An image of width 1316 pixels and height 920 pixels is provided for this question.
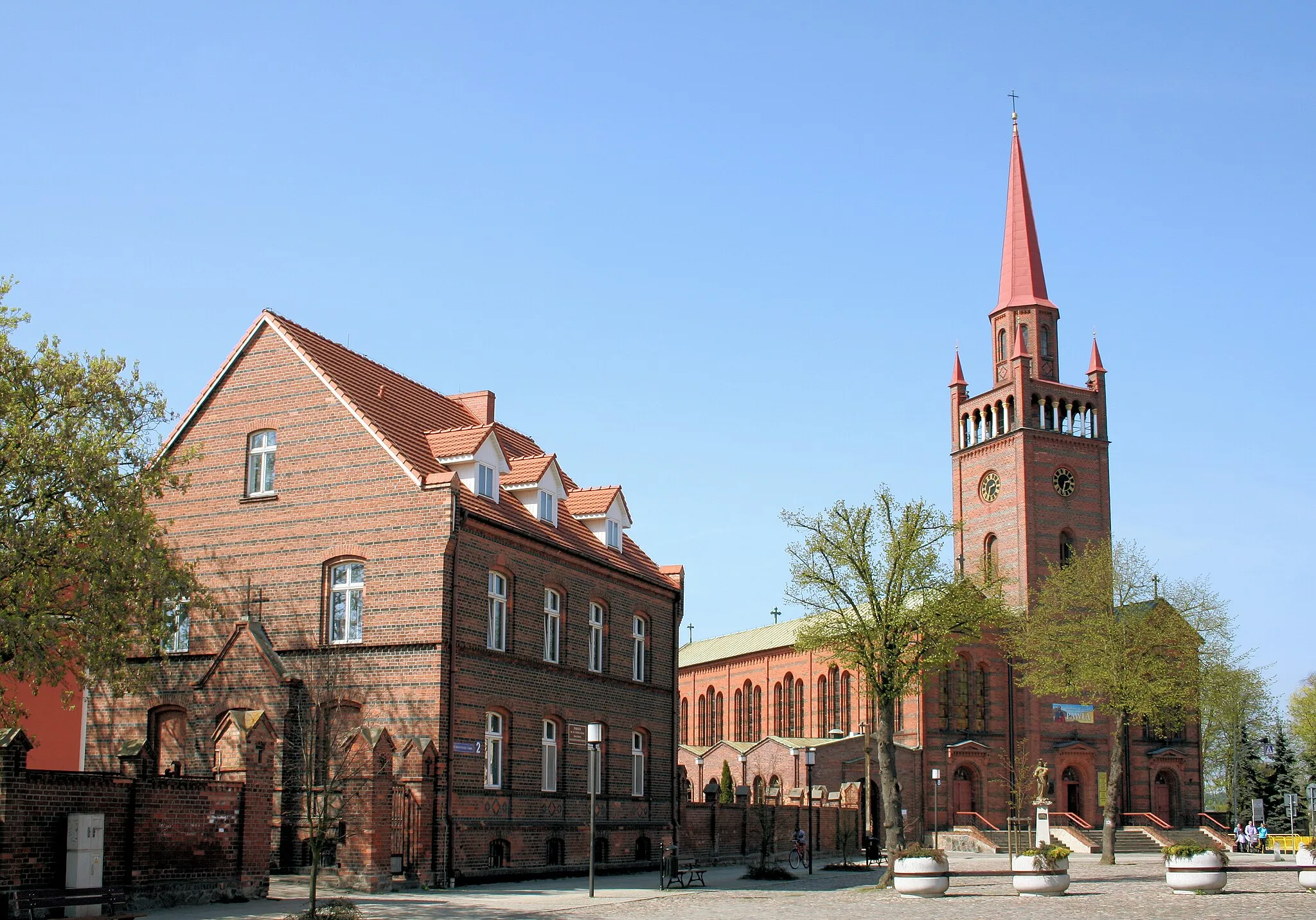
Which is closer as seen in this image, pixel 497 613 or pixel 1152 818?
pixel 497 613

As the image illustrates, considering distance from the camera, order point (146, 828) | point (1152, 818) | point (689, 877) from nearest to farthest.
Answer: point (146, 828), point (689, 877), point (1152, 818)

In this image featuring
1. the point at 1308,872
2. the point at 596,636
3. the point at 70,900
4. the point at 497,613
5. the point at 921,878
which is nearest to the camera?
the point at 70,900

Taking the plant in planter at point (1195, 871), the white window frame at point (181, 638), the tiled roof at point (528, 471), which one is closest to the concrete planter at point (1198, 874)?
the plant in planter at point (1195, 871)

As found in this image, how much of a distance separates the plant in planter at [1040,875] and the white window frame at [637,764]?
11.2 m

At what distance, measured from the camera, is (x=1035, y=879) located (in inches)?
1125

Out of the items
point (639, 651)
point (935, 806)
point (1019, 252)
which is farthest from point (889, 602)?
point (1019, 252)

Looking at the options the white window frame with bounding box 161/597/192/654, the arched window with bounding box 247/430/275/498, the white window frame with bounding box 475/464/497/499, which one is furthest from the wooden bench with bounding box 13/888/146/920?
the white window frame with bounding box 475/464/497/499

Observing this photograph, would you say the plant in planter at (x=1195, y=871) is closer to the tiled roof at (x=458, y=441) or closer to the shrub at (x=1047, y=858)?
the shrub at (x=1047, y=858)

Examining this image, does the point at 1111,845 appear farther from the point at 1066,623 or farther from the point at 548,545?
the point at 548,545

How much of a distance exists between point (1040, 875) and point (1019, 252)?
51028 millimetres

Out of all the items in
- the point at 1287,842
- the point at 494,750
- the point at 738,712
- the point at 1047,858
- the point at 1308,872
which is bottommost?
the point at 1287,842

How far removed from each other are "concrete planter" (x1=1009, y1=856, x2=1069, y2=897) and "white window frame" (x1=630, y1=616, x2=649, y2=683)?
12.2 meters

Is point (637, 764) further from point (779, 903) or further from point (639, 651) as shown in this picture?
point (779, 903)

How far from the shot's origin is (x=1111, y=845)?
4169cm
